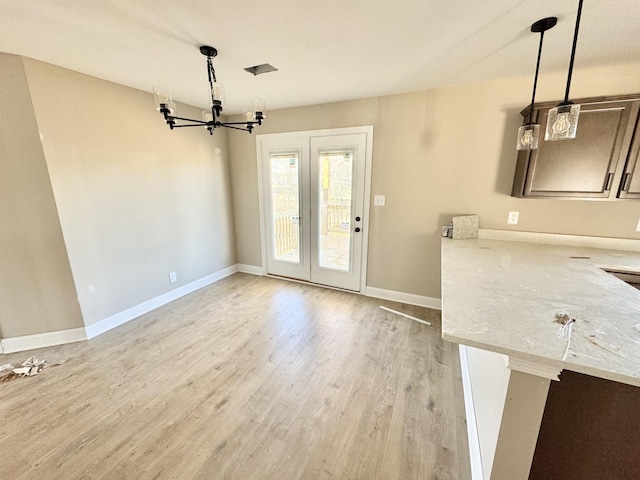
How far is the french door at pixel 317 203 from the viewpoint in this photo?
3.24 m

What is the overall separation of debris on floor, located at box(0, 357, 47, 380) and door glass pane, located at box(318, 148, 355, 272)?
2.93 meters

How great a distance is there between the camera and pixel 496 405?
113cm

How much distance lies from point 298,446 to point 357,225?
93.2 inches

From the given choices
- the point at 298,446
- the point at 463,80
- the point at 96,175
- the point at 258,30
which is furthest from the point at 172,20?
the point at 298,446

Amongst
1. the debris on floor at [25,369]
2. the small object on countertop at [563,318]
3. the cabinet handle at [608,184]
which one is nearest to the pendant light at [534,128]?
the cabinet handle at [608,184]

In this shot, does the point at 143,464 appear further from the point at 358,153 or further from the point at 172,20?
the point at 358,153

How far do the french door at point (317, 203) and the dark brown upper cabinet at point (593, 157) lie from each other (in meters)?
1.60

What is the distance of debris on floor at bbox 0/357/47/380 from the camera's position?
6.81ft

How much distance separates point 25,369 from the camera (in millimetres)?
2109

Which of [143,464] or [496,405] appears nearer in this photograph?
[496,405]

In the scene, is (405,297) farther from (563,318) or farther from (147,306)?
(147,306)

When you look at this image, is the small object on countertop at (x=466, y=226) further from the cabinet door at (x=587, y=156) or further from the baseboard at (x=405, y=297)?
the baseboard at (x=405, y=297)

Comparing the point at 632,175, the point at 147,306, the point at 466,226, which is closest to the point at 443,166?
the point at 466,226

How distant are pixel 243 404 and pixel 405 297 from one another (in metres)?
2.20
